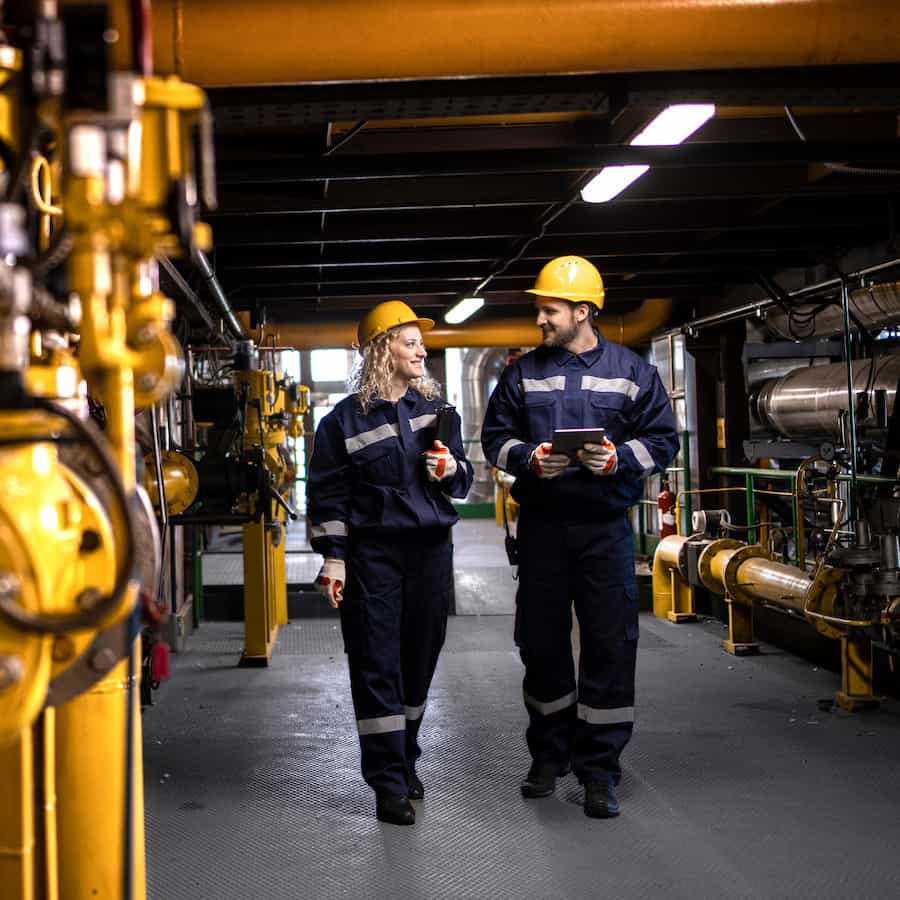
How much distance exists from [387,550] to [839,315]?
361 cm

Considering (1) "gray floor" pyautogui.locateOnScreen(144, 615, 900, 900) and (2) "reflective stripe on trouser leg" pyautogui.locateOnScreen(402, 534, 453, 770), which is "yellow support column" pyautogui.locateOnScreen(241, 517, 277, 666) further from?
(2) "reflective stripe on trouser leg" pyautogui.locateOnScreen(402, 534, 453, 770)

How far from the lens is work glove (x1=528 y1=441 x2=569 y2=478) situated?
11.9ft

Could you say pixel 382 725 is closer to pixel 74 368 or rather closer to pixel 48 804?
pixel 48 804

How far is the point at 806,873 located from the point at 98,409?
7.77 ft

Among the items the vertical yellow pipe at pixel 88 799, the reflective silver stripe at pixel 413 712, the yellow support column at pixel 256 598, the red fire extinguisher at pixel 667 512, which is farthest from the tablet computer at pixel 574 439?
the red fire extinguisher at pixel 667 512

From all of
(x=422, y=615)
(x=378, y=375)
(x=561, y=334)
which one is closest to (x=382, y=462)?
(x=378, y=375)

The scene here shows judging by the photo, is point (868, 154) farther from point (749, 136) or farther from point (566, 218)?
point (566, 218)

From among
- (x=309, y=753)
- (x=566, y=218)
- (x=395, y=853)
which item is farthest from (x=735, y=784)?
(x=566, y=218)

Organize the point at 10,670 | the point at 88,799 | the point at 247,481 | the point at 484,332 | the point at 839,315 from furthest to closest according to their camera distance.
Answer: the point at 484,332 → the point at 839,315 → the point at 247,481 → the point at 88,799 → the point at 10,670

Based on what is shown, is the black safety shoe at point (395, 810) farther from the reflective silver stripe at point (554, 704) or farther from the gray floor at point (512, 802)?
the reflective silver stripe at point (554, 704)

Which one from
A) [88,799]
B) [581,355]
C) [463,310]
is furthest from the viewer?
[463,310]

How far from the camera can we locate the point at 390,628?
11.9 ft

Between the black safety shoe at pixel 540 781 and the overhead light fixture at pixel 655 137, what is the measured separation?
2.23m

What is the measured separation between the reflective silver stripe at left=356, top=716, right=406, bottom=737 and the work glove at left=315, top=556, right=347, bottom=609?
0.40 meters
